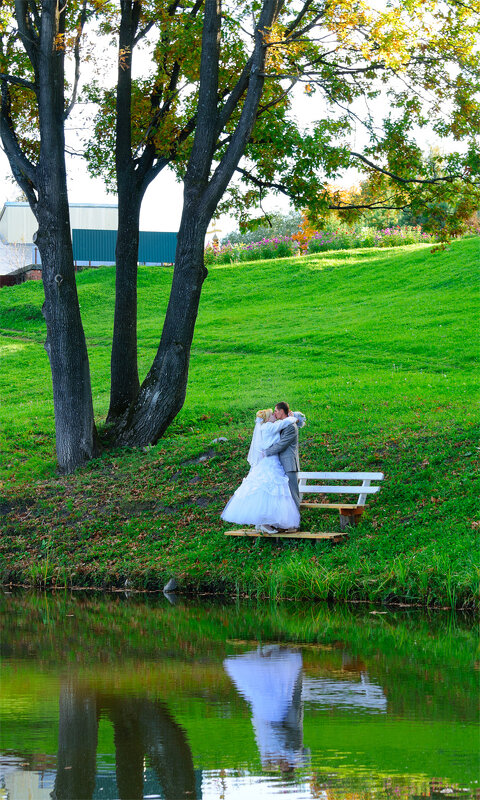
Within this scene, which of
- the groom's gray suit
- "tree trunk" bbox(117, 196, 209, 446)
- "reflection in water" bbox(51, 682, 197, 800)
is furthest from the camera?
"tree trunk" bbox(117, 196, 209, 446)

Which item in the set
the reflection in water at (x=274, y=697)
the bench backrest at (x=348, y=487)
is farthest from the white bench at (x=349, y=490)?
the reflection in water at (x=274, y=697)

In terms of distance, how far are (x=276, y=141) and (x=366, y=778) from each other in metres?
13.0

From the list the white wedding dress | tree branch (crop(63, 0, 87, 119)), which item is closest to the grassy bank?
the white wedding dress

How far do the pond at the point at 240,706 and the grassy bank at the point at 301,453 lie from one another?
4.64 ft

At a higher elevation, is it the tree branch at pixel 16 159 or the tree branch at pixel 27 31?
the tree branch at pixel 27 31

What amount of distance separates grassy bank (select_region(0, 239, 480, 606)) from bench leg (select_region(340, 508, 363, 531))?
0.17 metres

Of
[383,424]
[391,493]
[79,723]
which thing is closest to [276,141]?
[383,424]

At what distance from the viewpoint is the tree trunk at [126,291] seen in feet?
58.1

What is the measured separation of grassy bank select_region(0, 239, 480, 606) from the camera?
11797mm

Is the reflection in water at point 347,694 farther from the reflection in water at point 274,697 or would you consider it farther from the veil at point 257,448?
the veil at point 257,448

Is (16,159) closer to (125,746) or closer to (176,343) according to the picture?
(176,343)

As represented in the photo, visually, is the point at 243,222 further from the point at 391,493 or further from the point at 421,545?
the point at 421,545

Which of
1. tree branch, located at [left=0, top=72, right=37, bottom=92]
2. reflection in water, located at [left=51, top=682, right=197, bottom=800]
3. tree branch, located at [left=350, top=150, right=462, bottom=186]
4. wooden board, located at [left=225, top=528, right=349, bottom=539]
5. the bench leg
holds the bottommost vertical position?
wooden board, located at [left=225, top=528, right=349, bottom=539]

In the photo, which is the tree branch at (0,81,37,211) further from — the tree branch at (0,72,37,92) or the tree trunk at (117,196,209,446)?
the tree trunk at (117,196,209,446)
